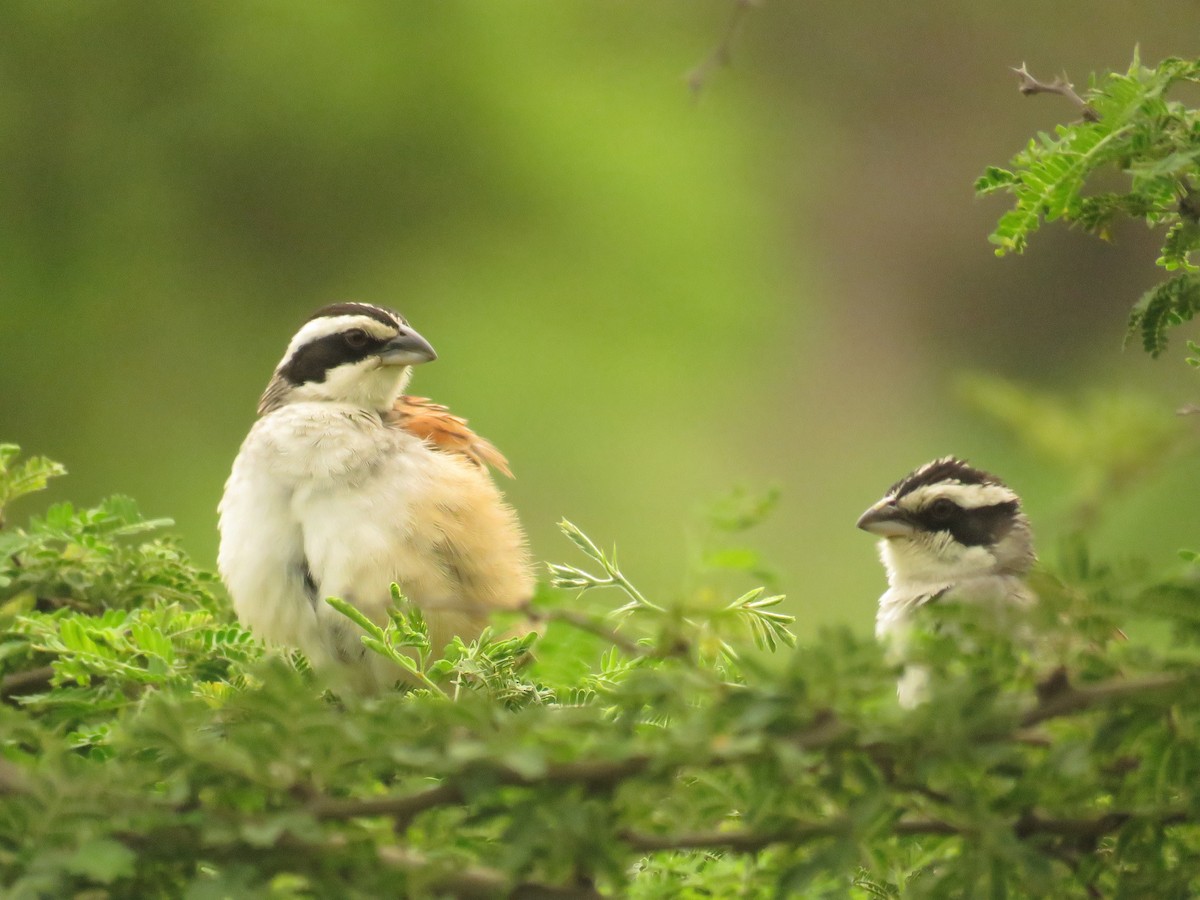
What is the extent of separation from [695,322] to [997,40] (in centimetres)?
458

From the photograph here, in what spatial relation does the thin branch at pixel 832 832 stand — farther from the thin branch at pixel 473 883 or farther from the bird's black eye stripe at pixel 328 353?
the bird's black eye stripe at pixel 328 353

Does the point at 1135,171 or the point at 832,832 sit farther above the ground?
the point at 1135,171

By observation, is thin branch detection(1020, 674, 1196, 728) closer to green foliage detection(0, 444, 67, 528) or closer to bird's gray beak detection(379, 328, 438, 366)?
green foliage detection(0, 444, 67, 528)

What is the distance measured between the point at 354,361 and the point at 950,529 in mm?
1185

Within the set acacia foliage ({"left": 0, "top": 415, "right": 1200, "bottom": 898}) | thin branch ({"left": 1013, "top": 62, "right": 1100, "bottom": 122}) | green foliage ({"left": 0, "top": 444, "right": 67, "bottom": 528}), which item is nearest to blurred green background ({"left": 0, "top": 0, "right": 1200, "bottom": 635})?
green foliage ({"left": 0, "top": 444, "right": 67, "bottom": 528})

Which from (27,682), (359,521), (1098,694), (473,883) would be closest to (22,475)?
(27,682)

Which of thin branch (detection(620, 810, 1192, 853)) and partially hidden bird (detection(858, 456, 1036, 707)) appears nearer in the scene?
thin branch (detection(620, 810, 1192, 853))

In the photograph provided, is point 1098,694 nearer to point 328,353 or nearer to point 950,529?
point 950,529

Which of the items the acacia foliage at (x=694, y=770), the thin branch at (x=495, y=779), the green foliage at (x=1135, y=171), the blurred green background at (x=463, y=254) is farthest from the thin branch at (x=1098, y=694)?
the blurred green background at (x=463, y=254)

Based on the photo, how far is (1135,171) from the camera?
1.42m

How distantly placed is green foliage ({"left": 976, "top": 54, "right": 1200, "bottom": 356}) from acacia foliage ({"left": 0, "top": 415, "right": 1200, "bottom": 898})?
49cm

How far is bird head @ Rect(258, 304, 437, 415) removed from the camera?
3039 millimetres

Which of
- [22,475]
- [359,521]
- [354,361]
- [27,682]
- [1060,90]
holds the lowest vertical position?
[27,682]

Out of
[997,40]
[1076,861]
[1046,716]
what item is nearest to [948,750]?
[1046,716]
